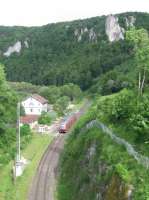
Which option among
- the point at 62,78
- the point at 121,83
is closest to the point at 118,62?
the point at 62,78

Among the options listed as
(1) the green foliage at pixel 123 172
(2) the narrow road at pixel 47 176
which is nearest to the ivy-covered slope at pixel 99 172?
(1) the green foliage at pixel 123 172

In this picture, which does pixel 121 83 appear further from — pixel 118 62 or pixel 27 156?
pixel 118 62

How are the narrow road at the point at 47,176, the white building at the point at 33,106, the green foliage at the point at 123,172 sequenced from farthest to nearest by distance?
the white building at the point at 33,106 → the narrow road at the point at 47,176 → the green foliage at the point at 123,172

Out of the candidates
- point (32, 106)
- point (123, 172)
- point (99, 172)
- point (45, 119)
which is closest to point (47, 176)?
point (99, 172)

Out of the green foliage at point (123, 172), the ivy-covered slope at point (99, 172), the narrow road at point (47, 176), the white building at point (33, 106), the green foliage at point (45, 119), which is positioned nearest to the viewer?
the ivy-covered slope at point (99, 172)

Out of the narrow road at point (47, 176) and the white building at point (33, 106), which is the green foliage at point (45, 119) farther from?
the narrow road at point (47, 176)

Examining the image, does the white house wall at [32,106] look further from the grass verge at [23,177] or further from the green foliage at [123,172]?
the green foliage at [123,172]

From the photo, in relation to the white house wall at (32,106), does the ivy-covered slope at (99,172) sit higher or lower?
lower

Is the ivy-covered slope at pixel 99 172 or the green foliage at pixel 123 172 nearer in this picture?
the ivy-covered slope at pixel 99 172

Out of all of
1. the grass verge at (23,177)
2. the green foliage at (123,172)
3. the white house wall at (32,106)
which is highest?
the white house wall at (32,106)

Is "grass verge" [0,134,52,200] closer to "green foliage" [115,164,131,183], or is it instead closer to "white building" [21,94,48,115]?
"green foliage" [115,164,131,183]
